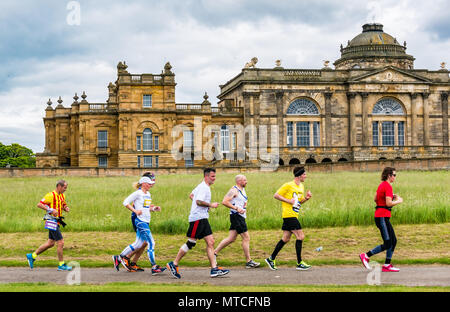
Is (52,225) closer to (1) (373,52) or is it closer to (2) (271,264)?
(2) (271,264)

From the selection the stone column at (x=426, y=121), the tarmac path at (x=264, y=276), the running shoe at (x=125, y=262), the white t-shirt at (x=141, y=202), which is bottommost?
the tarmac path at (x=264, y=276)

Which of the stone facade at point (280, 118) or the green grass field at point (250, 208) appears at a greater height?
the stone facade at point (280, 118)

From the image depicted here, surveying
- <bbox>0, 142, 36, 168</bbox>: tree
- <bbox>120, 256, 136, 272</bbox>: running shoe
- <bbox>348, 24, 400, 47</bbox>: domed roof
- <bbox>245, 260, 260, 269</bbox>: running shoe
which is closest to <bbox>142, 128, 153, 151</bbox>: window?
<bbox>348, 24, 400, 47</bbox>: domed roof

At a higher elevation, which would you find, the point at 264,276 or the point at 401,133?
the point at 401,133

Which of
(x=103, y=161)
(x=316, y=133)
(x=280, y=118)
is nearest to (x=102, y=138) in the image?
(x=103, y=161)

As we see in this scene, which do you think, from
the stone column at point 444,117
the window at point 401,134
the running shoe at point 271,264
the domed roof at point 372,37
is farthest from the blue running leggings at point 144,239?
the domed roof at point 372,37

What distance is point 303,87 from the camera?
6550cm

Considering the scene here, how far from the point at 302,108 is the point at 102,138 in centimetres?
2085

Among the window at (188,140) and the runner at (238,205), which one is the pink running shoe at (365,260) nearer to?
the runner at (238,205)

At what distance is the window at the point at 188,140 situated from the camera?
62.6 metres

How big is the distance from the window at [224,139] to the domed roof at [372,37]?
21128mm

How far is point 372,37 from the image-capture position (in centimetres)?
7488
